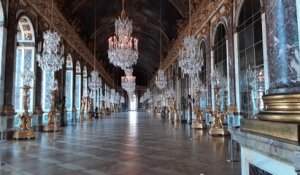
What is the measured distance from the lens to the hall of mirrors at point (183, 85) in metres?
2.32

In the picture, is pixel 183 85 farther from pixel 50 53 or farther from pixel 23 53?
pixel 50 53

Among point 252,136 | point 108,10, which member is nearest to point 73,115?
point 108,10

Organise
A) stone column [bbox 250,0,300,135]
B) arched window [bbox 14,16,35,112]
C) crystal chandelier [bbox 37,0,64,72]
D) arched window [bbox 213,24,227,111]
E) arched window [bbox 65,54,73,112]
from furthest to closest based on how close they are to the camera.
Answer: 1. arched window [bbox 65,54,73,112]
2. arched window [bbox 14,16,35,112]
3. arched window [bbox 213,24,227,111]
4. crystal chandelier [bbox 37,0,64,72]
5. stone column [bbox 250,0,300,135]

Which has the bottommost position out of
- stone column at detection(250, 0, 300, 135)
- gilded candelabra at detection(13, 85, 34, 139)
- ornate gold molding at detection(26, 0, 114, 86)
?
gilded candelabra at detection(13, 85, 34, 139)

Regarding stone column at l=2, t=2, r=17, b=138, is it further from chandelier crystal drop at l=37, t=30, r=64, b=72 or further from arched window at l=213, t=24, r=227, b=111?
arched window at l=213, t=24, r=227, b=111

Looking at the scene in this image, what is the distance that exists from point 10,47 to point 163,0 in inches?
537

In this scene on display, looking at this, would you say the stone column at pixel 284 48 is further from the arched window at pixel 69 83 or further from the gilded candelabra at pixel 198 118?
the arched window at pixel 69 83

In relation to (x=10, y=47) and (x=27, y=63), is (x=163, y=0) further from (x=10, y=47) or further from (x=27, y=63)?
(x=10, y=47)

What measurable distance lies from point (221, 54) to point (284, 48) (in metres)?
10.0

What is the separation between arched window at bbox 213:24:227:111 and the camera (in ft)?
37.7

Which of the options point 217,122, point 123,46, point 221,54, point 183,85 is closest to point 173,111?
point 183,85

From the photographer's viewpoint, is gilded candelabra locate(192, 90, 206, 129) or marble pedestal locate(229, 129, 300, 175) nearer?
marble pedestal locate(229, 129, 300, 175)

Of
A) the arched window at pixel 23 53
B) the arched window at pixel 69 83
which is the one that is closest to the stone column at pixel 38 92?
the arched window at pixel 23 53

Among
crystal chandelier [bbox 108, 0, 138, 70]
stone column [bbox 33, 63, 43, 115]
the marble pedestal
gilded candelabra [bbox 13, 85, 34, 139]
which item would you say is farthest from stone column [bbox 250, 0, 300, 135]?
stone column [bbox 33, 63, 43, 115]
